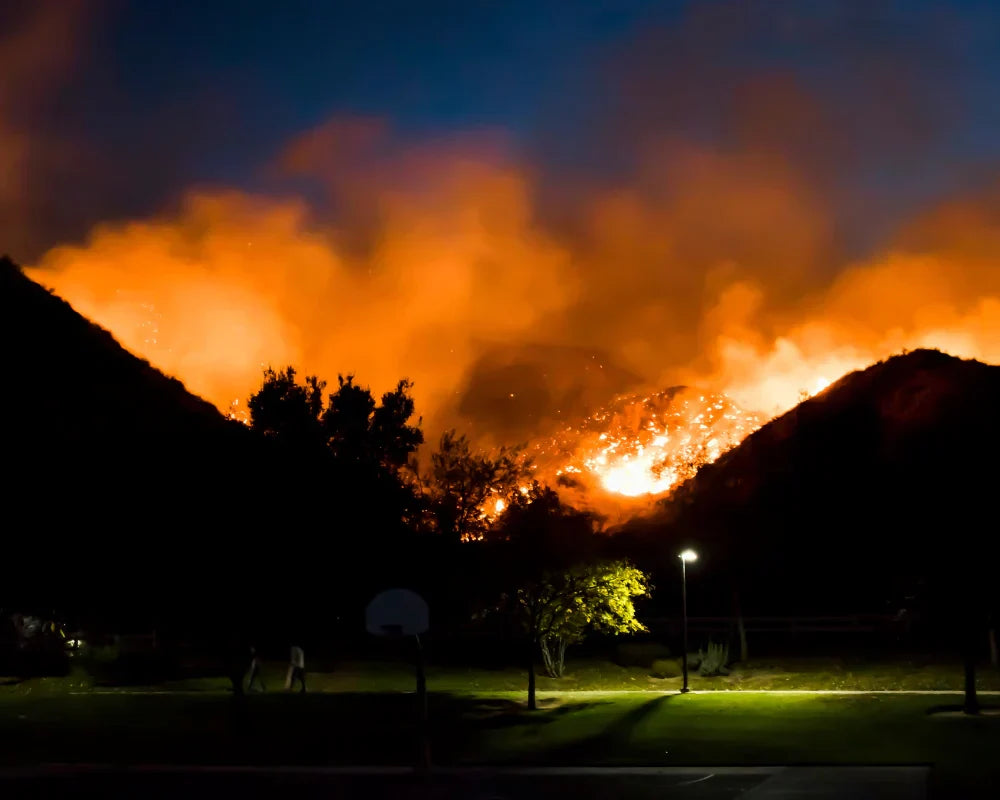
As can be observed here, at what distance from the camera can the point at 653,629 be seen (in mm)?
60281

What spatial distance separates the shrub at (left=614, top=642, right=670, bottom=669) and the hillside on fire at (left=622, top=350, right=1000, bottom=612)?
736 cm

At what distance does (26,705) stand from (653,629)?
3213 cm

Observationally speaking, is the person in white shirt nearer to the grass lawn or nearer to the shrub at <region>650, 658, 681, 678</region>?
the grass lawn

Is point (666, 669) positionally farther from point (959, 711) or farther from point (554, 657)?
point (959, 711)

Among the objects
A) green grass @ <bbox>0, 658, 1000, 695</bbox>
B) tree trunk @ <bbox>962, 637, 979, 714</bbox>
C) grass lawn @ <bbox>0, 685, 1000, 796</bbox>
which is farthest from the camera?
green grass @ <bbox>0, 658, 1000, 695</bbox>

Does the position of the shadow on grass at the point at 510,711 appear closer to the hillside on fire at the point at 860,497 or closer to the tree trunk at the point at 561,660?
the tree trunk at the point at 561,660

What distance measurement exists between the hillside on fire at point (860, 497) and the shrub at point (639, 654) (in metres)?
7.36

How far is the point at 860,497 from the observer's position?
6931 cm

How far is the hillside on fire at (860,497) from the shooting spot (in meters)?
34.3

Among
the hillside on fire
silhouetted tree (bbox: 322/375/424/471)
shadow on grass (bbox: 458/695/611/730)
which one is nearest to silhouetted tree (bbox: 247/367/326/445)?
silhouetted tree (bbox: 322/375/424/471)

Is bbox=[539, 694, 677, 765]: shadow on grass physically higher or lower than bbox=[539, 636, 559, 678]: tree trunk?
lower

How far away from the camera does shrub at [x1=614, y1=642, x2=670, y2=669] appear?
2061 inches

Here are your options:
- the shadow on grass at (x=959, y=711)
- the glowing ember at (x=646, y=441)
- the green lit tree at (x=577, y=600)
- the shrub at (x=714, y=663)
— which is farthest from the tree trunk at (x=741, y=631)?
the glowing ember at (x=646, y=441)

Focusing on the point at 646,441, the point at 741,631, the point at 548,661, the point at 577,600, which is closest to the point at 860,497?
the point at 741,631
